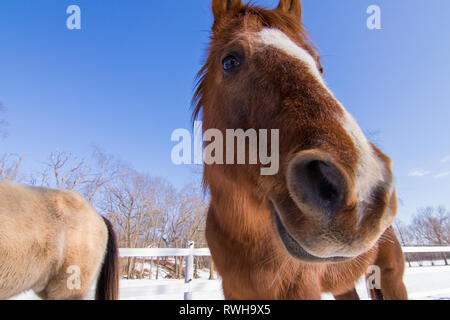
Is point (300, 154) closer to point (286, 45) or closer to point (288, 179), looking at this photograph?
point (288, 179)

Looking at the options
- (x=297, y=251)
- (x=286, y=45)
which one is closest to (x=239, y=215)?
(x=297, y=251)

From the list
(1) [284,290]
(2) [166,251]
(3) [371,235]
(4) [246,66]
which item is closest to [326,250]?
(3) [371,235]

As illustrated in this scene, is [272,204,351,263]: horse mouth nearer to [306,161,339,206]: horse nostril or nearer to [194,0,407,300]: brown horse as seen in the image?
[194,0,407,300]: brown horse

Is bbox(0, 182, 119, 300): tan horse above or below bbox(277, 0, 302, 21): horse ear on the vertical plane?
below

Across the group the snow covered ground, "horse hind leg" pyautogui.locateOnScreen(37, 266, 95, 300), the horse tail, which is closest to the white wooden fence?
the snow covered ground

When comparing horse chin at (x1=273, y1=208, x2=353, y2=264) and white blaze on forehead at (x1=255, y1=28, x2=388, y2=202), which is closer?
white blaze on forehead at (x1=255, y1=28, x2=388, y2=202)

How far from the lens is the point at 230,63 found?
150 centimetres

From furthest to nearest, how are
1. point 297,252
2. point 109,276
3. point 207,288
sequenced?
point 207,288 < point 109,276 < point 297,252

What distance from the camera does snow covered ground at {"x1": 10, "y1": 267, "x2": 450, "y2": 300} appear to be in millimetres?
3941

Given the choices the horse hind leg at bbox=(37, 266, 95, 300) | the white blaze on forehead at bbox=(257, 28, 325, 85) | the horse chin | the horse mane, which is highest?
the horse mane

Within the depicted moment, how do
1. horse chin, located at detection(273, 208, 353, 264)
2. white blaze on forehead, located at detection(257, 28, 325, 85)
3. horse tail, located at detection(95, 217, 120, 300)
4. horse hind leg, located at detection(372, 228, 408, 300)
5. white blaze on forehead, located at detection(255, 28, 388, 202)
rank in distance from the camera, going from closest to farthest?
white blaze on forehead, located at detection(255, 28, 388, 202) → horse chin, located at detection(273, 208, 353, 264) → white blaze on forehead, located at detection(257, 28, 325, 85) → horse hind leg, located at detection(372, 228, 408, 300) → horse tail, located at detection(95, 217, 120, 300)

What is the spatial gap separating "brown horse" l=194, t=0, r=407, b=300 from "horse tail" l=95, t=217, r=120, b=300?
2.25m

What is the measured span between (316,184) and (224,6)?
6.23 ft
